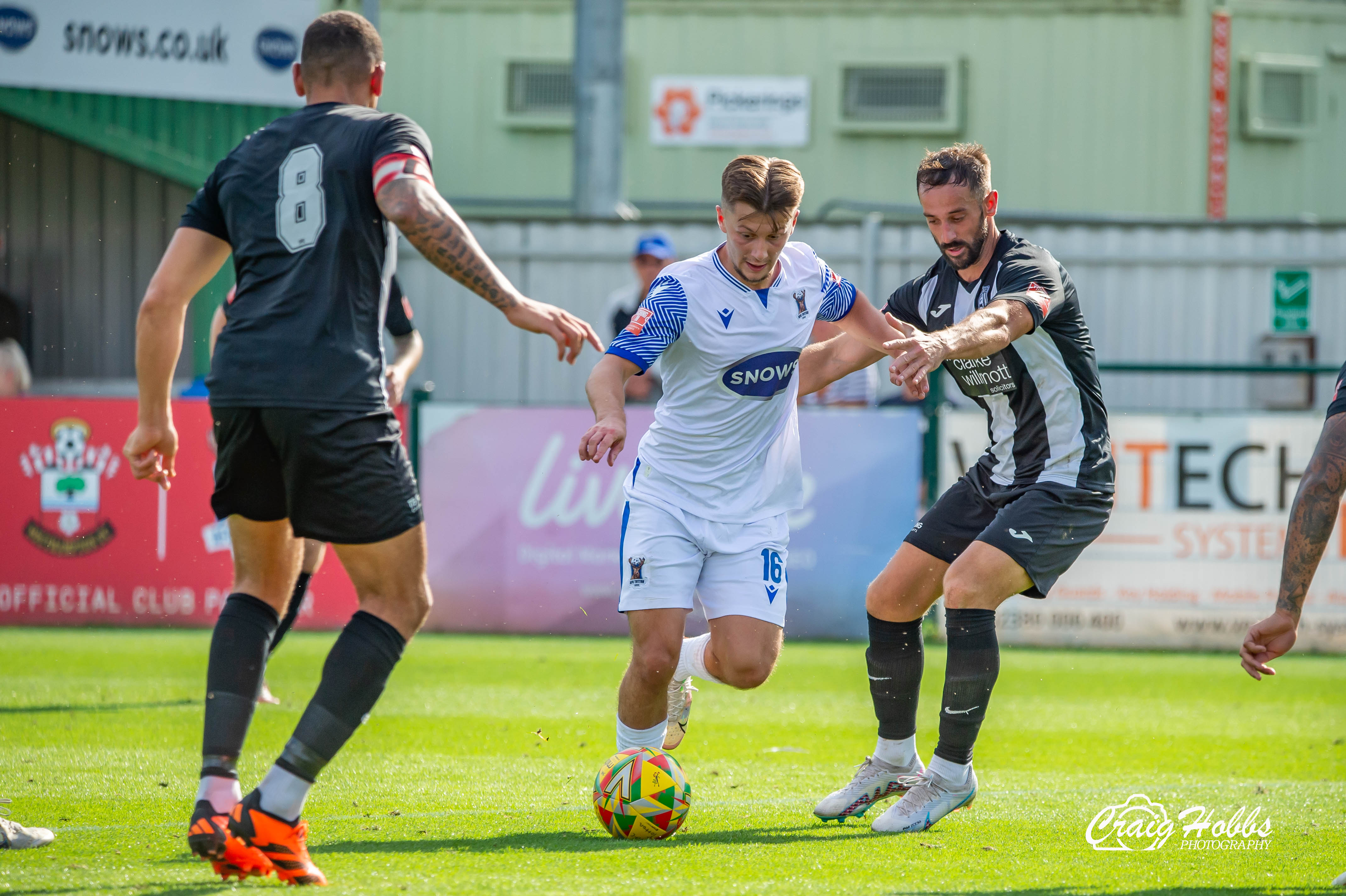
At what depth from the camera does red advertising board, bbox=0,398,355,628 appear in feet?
34.2

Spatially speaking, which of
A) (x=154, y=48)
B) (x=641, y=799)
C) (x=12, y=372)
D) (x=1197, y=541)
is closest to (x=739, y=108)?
(x=154, y=48)

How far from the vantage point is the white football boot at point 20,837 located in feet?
13.3

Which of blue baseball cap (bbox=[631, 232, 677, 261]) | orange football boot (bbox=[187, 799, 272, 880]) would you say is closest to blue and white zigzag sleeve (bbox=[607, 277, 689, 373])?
orange football boot (bbox=[187, 799, 272, 880])

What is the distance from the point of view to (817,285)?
196 inches

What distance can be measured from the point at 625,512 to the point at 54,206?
46.8ft

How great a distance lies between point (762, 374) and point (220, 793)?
221cm

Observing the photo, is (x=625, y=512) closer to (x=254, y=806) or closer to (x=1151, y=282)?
(x=254, y=806)

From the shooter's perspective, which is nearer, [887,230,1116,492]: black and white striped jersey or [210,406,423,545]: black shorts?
[210,406,423,545]: black shorts

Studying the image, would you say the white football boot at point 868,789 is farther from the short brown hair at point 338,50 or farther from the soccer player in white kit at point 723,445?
the short brown hair at point 338,50

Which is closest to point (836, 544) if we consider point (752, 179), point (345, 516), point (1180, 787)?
point (1180, 787)

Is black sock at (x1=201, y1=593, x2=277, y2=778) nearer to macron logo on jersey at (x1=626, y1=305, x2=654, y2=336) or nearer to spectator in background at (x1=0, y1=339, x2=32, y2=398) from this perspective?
macron logo on jersey at (x1=626, y1=305, x2=654, y2=336)

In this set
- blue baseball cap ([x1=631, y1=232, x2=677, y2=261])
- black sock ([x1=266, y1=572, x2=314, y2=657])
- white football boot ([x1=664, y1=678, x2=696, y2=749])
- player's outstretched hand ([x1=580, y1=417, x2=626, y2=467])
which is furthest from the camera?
blue baseball cap ([x1=631, y1=232, x2=677, y2=261])

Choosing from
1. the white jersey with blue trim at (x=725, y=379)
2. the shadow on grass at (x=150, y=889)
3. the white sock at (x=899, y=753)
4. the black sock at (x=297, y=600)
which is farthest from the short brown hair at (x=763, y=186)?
the black sock at (x=297, y=600)

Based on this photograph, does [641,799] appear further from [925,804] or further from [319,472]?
[319,472]
